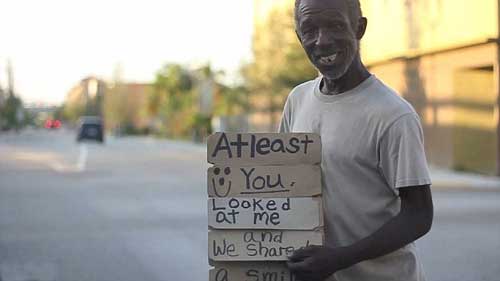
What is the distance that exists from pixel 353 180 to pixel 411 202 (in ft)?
0.60

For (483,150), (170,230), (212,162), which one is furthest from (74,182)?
(212,162)

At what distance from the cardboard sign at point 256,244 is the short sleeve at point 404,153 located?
28 centimetres

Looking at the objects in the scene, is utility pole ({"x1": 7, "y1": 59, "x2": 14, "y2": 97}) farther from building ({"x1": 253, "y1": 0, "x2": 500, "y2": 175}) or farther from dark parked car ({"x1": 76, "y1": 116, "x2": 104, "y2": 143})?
building ({"x1": 253, "y1": 0, "x2": 500, "y2": 175})

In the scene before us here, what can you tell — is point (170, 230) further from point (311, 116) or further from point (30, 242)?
point (311, 116)

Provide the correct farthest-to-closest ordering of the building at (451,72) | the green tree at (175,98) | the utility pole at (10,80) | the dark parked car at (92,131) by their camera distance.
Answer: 1. the utility pole at (10,80)
2. the green tree at (175,98)
3. the dark parked car at (92,131)
4. the building at (451,72)

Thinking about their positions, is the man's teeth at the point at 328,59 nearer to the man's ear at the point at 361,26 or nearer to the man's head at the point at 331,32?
the man's head at the point at 331,32

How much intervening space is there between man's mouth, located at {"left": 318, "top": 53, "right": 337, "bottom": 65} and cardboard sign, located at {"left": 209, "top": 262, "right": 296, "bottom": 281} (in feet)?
1.94

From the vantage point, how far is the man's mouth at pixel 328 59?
2363 mm

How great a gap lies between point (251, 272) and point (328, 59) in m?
0.66

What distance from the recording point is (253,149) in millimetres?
2455

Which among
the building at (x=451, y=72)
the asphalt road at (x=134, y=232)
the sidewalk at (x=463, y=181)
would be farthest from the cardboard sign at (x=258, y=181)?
the building at (x=451, y=72)

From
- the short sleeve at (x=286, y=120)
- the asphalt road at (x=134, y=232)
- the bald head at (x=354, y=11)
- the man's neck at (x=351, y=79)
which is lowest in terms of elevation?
the asphalt road at (x=134, y=232)

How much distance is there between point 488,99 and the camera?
22.2m

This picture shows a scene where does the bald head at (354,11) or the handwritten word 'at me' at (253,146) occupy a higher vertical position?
the bald head at (354,11)
